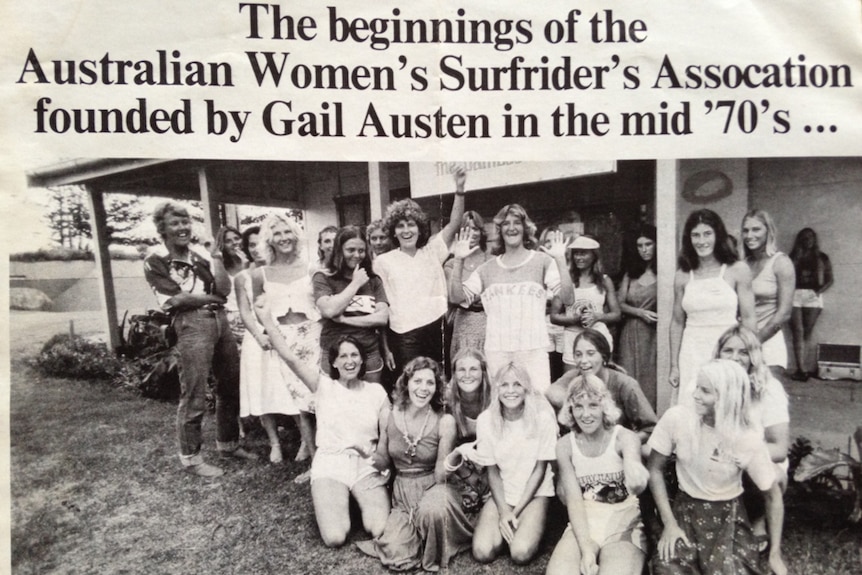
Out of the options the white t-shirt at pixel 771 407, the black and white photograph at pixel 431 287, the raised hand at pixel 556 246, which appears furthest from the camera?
the raised hand at pixel 556 246

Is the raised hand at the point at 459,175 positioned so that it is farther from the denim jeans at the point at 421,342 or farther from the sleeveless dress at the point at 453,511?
the sleeveless dress at the point at 453,511

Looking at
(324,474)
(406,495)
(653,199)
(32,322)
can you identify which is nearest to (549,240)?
(653,199)

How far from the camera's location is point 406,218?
1.51 m

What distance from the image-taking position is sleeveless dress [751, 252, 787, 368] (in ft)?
4.85

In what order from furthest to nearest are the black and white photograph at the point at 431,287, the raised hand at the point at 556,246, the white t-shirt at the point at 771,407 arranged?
the raised hand at the point at 556,246 → the white t-shirt at the point at 771,407 → the black and white photograph at the point at 431,287

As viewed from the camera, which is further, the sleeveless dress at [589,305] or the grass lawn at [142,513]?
the sleeveless dress at [589,305]

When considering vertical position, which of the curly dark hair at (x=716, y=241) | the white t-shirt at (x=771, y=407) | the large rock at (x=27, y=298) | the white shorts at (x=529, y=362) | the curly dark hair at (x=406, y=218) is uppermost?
the curly dark hair at (x=406, y=218)

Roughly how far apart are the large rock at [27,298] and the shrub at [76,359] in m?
0.11

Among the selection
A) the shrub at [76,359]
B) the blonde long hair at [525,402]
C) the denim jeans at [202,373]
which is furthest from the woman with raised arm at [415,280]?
the shrub at [76,359]

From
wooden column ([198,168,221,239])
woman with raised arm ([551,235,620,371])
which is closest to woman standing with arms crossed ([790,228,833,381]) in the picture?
woman with raised arm ([551,235,620,371])

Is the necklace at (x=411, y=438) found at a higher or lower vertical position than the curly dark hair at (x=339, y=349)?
lower

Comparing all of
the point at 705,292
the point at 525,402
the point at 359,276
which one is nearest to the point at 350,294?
the point at 359,276

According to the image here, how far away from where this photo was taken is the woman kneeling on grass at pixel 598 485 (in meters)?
1.40

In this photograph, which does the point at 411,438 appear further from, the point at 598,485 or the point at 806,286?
the point at 806,286
